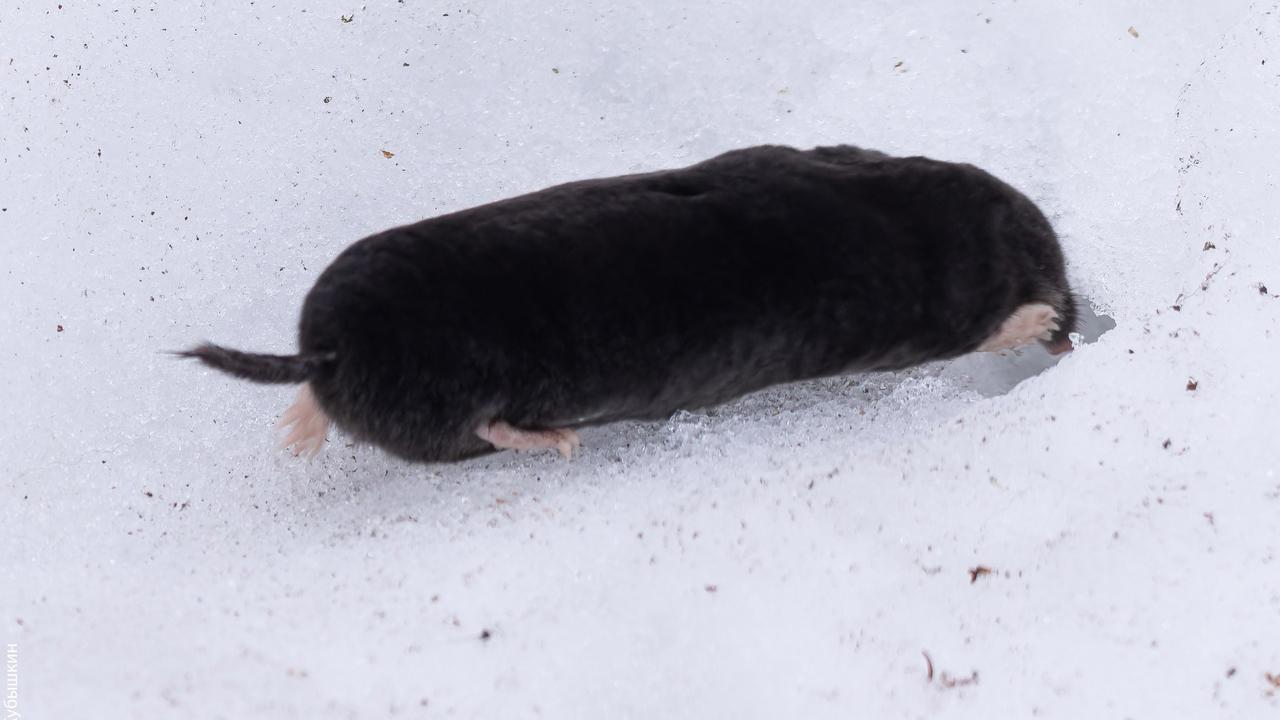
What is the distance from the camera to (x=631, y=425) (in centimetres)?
185

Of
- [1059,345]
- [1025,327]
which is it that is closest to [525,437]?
[1025,327]

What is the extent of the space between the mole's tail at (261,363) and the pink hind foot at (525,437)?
265 millimetres

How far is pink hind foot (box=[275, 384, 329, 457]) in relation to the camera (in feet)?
5.35

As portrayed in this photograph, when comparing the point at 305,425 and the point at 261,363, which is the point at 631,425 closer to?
the point at 305,425

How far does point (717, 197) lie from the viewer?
1.66m

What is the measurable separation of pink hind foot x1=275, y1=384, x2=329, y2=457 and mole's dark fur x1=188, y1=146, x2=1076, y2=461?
0.13 metres

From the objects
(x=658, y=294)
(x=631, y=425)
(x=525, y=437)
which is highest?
(x=658, y=294)

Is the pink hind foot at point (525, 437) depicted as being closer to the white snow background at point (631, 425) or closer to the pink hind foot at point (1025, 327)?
the white snow background at point (631, 425)

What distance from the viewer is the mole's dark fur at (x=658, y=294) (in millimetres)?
1455

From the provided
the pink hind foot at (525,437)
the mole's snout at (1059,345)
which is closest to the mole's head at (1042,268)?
the mole's snout at (1059,345)

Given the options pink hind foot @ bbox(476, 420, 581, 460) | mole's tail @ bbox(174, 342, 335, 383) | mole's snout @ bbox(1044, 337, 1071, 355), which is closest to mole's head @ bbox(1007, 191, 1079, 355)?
mole's snout @ bbox(1044, 337, 1071, 355)

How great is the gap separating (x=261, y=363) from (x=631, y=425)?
68 centimetres

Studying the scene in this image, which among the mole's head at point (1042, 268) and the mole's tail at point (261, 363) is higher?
the mole's tail at point (261, 363)

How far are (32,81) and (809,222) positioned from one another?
1.58 m
